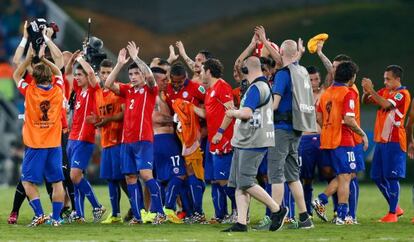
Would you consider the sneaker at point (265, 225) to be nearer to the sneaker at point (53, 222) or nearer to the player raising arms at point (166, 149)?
the player raising arms at point (166, 149)

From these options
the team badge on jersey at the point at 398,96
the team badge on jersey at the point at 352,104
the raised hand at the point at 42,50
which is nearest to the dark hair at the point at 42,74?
the raised hand at the point at 42,50

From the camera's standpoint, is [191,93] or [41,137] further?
[191,93]

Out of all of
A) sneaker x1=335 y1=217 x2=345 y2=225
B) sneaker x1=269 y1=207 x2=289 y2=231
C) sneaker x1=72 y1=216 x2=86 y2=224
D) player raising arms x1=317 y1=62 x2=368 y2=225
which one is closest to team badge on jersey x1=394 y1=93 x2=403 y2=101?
player raising arms x1=317 y1=62 x2=368 y2=225

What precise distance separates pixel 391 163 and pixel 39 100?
5.55 meters

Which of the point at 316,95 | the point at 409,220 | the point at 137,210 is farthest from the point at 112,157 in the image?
the point at 409,220

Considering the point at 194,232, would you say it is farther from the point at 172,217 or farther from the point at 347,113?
the point at 347,113

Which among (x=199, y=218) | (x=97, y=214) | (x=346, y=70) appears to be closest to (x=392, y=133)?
(x=346, y=70)

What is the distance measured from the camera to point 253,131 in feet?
47.8

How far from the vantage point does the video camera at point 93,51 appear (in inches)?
676

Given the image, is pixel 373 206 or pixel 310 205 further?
pixel 373 206

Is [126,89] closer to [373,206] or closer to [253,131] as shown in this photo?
[253,131]

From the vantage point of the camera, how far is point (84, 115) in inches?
665

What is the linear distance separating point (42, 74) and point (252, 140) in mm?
3065

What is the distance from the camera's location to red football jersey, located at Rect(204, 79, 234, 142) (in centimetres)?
1661
